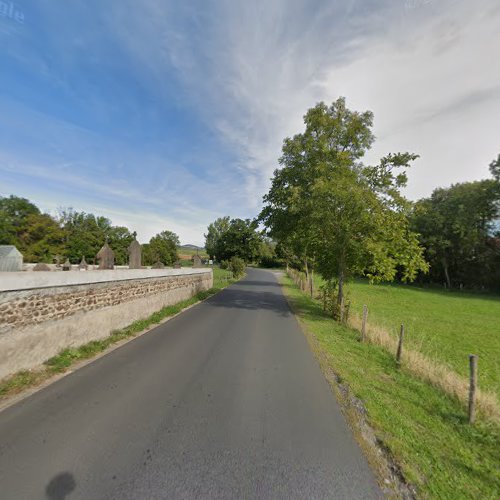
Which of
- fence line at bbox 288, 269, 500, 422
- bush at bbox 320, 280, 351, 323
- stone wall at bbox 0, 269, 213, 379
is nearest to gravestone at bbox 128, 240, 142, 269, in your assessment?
stone wall at bbox 0, 269, 213, 379

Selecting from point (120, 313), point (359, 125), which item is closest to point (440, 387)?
point (120, 313)

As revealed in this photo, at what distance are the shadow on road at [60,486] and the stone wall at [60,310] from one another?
2.99 metres

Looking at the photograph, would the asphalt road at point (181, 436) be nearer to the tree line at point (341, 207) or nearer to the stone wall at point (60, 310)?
the stone wall at point (60, 310)

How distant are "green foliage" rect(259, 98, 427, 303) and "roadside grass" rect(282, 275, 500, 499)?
557cm

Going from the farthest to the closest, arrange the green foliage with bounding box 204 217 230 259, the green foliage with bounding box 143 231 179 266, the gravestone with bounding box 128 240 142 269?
the green foliage with bounding box 204 217 230 259
the green foliage with bounding box 143 231 179 266
the gravestone with bounding box 128 240 142 269

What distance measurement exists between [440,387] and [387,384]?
3.73 ft

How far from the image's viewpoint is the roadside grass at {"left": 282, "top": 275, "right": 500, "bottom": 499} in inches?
111

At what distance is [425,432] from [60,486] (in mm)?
4731

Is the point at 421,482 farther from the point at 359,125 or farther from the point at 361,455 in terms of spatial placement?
the point at 359,125

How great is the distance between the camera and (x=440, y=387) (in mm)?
5371

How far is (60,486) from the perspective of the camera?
2.54 meters

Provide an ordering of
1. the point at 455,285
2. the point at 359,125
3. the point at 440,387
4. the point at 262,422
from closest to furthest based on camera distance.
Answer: the point at 262,422 < the point at 440,387 < the point at 359,125 < the point at 455,285

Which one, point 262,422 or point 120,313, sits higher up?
point 120,313

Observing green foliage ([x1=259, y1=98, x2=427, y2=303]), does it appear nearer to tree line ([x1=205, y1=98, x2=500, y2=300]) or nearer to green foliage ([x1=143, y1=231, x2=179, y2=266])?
tree line ([x1=205, y1=98, x2=500, y2=300])
